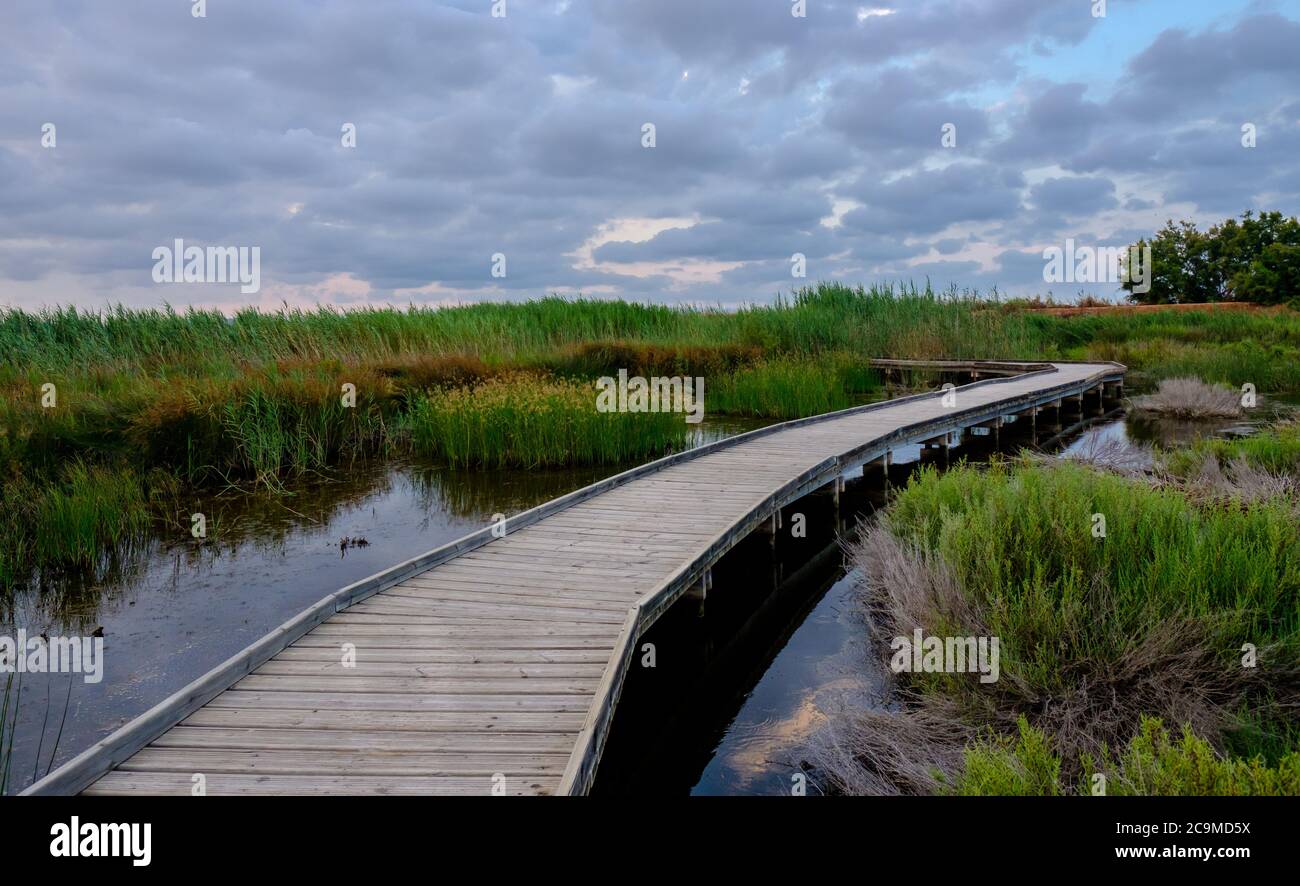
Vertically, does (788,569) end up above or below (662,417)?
below

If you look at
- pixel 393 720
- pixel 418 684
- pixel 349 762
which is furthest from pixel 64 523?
pixel 349 762

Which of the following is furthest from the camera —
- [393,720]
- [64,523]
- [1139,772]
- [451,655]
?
[64,523]

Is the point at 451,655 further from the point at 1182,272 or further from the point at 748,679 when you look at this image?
the point at 1182,272

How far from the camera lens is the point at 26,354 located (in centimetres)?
1315

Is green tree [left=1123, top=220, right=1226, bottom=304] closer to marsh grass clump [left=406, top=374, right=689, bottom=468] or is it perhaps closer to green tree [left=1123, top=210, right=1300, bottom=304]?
green tree [left=1123, top=210, right=1300, bottom=304]

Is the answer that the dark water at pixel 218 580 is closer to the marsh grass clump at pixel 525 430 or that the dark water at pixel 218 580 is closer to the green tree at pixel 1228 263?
the marsh grass clump at pixel 525 430

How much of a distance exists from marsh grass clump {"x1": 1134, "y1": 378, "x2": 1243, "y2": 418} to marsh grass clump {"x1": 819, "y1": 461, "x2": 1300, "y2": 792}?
1076 centimetres

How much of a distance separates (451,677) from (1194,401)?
15.3 metres

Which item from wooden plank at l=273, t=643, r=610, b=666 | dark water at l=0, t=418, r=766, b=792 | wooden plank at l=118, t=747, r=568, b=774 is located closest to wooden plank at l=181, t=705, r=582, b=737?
wooden plank at l=118, t=747, r=568, b=774

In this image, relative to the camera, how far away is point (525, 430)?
10945mm
